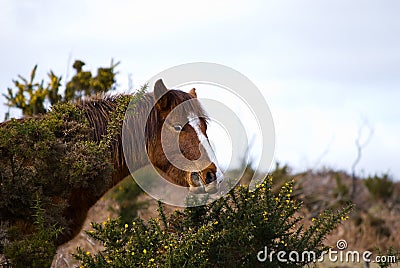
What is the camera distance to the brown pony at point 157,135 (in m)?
5.66

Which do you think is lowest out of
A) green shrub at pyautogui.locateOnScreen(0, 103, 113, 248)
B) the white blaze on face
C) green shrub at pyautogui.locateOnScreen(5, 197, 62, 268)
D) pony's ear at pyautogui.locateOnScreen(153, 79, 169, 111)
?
green shrub at pyautogui.locateOnScreen(5, 197, 62, 268)

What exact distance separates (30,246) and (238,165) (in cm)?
288

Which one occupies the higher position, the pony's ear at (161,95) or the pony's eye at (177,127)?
the pony's ear at (161,95)

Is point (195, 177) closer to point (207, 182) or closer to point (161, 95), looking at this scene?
point (207, 182)

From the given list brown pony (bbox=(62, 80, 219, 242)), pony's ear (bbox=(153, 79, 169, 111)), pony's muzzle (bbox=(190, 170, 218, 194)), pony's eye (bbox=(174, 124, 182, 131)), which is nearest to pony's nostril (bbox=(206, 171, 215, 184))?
pony's muzzle (bbox=(190, 170, 218, 194))

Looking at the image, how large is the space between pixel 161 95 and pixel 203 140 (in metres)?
0.63

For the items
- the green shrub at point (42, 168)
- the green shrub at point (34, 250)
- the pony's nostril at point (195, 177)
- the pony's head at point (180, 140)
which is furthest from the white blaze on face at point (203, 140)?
the green shrub at point (34, 250)

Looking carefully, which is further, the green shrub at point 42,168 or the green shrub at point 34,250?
the green shrub at point 42,168

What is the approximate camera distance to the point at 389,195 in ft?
57.8

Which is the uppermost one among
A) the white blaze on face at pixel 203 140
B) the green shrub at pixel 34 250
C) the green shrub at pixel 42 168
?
the white blaze on face at pixel 203 140

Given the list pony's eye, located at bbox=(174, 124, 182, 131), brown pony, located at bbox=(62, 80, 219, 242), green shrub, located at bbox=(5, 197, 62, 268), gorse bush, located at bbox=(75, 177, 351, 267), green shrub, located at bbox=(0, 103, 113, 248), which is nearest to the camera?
green shrub, located at bbox=(5, 197, 62, 268)

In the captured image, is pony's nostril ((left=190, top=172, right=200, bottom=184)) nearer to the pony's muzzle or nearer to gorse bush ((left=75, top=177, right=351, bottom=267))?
the pony's muzzle

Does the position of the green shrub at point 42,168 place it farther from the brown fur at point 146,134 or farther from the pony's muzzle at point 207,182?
the pony's muzzle at point 207,182

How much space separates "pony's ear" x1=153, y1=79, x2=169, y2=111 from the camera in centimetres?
570
